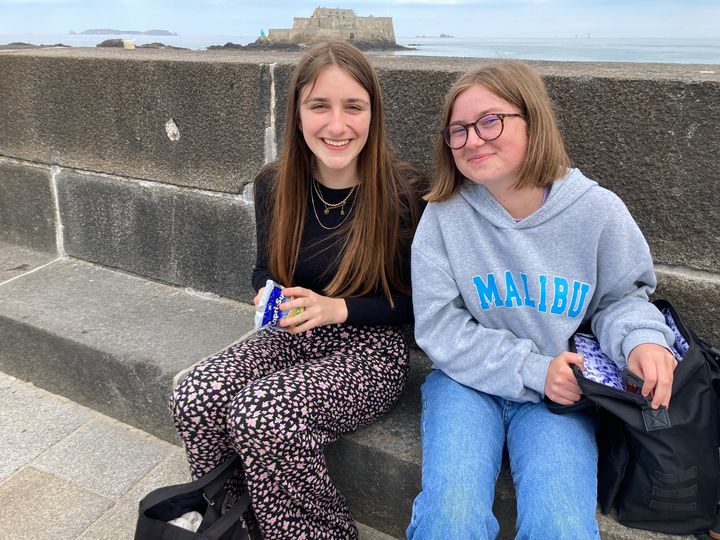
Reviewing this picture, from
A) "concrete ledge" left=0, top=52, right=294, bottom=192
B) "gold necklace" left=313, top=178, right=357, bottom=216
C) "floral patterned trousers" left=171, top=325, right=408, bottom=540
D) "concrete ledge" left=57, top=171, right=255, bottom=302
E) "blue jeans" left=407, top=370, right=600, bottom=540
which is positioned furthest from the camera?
"concrete ledge" left=57, top=171, right=255, bottom=302

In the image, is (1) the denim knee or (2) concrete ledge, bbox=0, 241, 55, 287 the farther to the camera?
(2) concrete ledge, bbox=0, 241, 55, 287

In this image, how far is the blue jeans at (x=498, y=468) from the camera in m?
1.43

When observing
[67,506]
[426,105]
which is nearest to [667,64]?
[426,105]

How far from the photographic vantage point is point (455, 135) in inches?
66.8

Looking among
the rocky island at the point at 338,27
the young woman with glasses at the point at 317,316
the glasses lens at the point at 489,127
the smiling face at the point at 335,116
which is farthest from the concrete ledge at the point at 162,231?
the rocky island at the point at 338,27

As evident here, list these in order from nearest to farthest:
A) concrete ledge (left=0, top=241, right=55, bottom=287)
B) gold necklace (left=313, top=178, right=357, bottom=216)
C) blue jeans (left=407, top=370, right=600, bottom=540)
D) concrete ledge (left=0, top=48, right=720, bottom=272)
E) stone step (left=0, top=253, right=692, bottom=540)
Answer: blue jeans (left=407, top=370, right=600, bottom=540) → concrete ledge (left=0, top=48, right=720, bottom=272) → stone step (left=0, top=253, right=692, bottom=540) → gold necklace (left=313, top=178, right=357, bottom=216) → concrete ledge (left=0, top=241, right=55, bottom=287)

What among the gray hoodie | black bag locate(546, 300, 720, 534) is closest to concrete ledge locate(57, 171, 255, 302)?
the gray hoodie

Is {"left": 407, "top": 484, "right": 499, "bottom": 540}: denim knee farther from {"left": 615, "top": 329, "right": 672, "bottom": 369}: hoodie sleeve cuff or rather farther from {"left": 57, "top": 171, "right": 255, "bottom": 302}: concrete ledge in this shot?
{"left": 57, "top": 171, "right": 255, "bottom": 302}: concrete ledge

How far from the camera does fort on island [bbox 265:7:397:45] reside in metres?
50.4

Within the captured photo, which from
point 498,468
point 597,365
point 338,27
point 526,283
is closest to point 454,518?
point 498,468

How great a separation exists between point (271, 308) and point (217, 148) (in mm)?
1165

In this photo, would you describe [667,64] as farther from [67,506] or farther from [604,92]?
[67,506]

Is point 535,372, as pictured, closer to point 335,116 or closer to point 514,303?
point 514,303

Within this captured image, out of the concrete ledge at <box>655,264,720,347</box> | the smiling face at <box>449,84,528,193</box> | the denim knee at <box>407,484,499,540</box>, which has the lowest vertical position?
the denim knee at <box>407,484,499,540</box>
